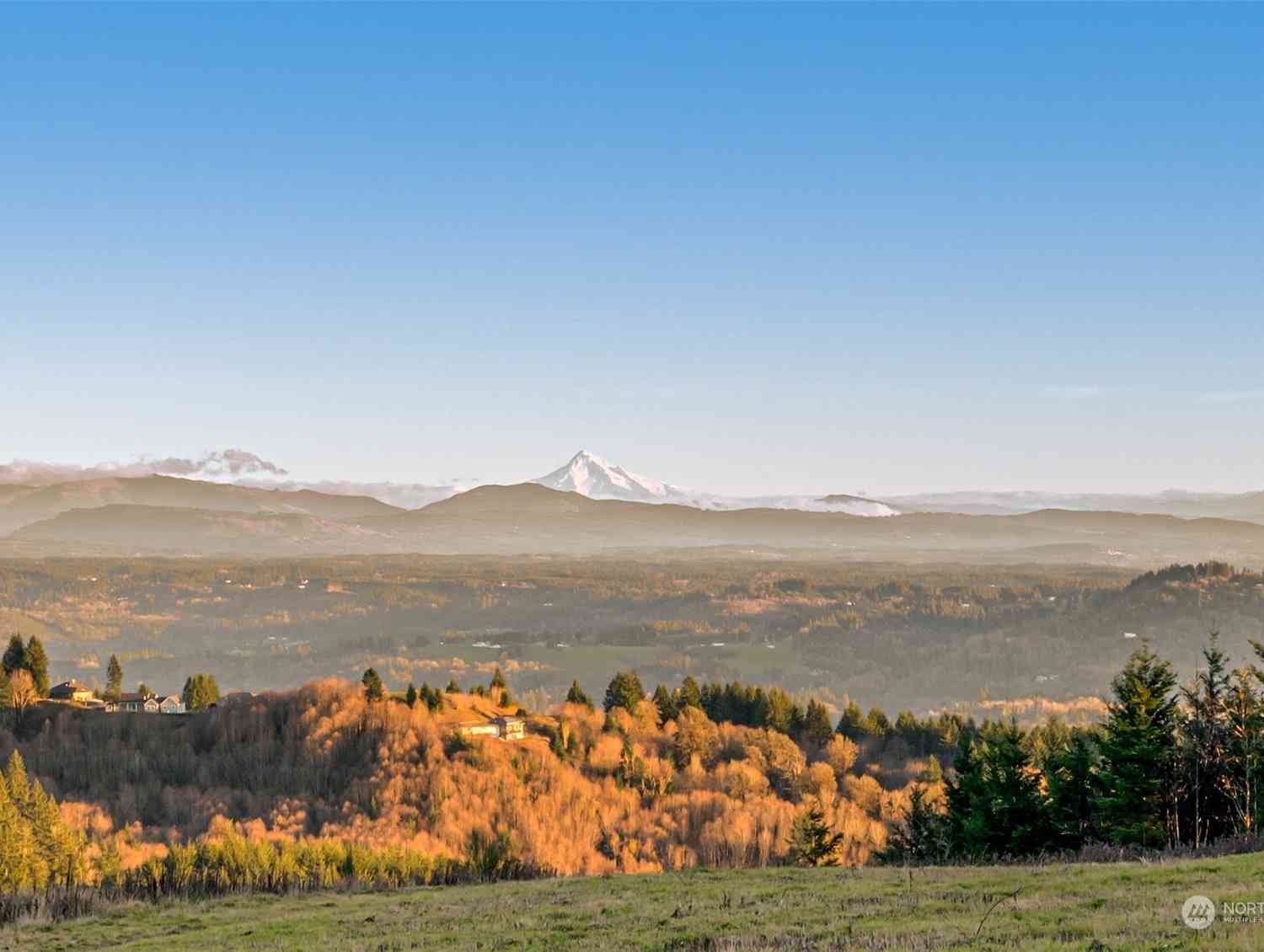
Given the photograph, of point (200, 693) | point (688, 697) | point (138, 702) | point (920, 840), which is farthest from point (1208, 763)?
point (138, 702)

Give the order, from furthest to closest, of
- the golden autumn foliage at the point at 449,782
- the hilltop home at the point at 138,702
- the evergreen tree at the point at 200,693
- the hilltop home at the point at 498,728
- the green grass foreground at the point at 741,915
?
the hilltop home at the point at 138,702 → the evergreen tree at the point at 200,693 → the hilltop home at the point at 498,728 → the golden autumn foliage at the point at 449,782 → the green grass foreground at the point at 741,915

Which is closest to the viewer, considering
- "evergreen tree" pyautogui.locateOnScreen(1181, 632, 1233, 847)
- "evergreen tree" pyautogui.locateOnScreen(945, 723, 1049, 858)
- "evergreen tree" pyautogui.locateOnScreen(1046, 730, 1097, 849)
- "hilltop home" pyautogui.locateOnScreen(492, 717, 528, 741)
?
"evergreen tree" pyautogui.locateOnScreen(1181, 632, 1233, 847)

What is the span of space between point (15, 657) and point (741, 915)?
145 m

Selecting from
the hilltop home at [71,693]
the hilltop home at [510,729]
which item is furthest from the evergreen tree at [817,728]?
the hilltop home at [71,693]

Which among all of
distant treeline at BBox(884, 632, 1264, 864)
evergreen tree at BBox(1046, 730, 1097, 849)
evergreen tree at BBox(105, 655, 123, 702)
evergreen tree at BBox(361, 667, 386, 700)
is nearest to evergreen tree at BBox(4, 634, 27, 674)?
evergreen tree at BBox(105, 655, 123, 702)

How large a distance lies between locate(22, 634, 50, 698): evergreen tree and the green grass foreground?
121 metres

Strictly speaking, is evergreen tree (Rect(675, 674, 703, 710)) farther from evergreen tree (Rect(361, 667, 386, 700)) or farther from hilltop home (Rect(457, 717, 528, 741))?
evergreen tree (Rect(361, 667, 386, 700))

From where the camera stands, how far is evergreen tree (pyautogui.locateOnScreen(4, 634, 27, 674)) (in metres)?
141

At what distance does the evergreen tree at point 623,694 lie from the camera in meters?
148

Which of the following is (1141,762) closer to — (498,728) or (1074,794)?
(1074,794)

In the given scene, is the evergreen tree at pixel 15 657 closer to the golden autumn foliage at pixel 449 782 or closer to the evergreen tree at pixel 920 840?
the golden autumn foliage at pixel 449 782

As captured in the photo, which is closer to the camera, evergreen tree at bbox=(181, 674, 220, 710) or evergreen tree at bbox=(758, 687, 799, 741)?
evergreen tree at bbox=(181, 674, 220, 710)

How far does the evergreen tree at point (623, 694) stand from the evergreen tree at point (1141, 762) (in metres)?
99.9

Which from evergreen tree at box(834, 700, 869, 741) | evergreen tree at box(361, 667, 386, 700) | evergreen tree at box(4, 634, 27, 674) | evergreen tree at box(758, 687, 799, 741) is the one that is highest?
evergreen tree at box(4, 634, 27, 674)
